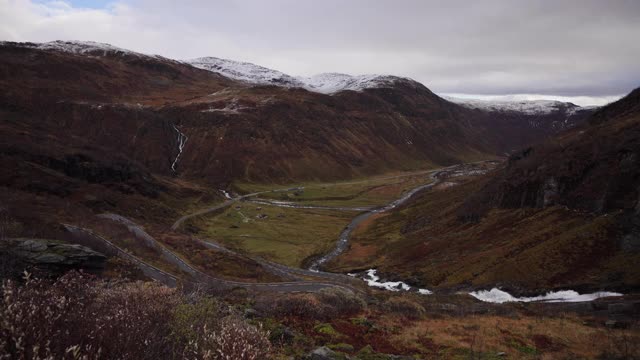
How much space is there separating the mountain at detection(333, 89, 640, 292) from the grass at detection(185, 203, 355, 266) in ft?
33.9

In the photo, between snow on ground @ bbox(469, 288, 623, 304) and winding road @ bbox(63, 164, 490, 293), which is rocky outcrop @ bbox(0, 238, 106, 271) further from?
snow on ground @ bbox(469, 288, 623, 304)

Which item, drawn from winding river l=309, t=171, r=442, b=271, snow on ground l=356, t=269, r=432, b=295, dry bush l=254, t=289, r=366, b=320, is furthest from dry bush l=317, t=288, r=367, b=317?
winding river l=309, t=171, r=442, b=271

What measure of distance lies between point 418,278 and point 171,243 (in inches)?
1370

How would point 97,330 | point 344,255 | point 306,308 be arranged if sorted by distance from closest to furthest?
point 97,330, point 306,308, point 344,255

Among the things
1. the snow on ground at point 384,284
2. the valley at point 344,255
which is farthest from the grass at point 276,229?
the snow on ground at point 384,284

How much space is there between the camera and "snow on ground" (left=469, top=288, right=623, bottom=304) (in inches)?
1574

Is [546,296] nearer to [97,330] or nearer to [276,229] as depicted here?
[97,330]

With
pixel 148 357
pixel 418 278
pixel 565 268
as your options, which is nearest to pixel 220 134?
pixel 418 278

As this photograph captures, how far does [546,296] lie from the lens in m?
43.2

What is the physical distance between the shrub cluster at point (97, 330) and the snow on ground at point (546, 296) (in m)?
39.7

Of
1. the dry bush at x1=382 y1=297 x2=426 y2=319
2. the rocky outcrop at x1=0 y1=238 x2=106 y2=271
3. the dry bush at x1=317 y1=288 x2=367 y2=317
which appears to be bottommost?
the dry bush at x1=382 y1=297 x2=426 y2=319

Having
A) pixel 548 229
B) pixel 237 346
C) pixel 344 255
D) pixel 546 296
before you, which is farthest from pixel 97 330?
pixel 344 255

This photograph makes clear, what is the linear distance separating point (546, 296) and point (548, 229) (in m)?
14.1

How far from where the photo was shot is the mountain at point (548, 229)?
4512 centimetres
